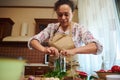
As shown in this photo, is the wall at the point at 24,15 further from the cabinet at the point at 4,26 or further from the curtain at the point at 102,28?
the curtain at the point at 102,28

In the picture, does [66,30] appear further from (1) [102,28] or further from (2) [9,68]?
(1) [102,28]

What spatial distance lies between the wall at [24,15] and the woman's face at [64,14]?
2.74m

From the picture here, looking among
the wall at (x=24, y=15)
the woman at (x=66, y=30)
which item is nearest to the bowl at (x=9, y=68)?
the woman at (x=66, y=30)

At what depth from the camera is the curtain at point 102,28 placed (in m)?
2.44

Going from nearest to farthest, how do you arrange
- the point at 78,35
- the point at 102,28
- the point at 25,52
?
the point at 78,35 < the point at 102,28 < the point at 25,52

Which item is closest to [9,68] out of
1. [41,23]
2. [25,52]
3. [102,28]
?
[102,28]

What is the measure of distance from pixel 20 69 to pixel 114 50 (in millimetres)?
2293

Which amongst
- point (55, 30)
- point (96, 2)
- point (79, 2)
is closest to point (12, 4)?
point (79, 2)

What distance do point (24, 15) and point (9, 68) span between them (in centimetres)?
391

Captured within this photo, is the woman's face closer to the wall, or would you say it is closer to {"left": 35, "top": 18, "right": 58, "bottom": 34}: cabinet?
{"left": 35, "top": 18, "right": 58, "bottom": 34}: cabinet

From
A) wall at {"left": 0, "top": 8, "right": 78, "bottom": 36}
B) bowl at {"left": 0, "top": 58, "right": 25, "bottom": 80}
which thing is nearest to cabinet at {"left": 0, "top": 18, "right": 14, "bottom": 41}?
wall at {"left": 0, "top": 8, "right": 78, "bottom": 36}

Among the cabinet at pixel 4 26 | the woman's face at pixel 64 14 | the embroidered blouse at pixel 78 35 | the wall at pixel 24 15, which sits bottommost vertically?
the embroidered blouse at pixel 78 35

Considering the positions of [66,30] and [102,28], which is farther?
[102,28]

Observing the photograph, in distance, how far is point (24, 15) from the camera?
13.3 ft
